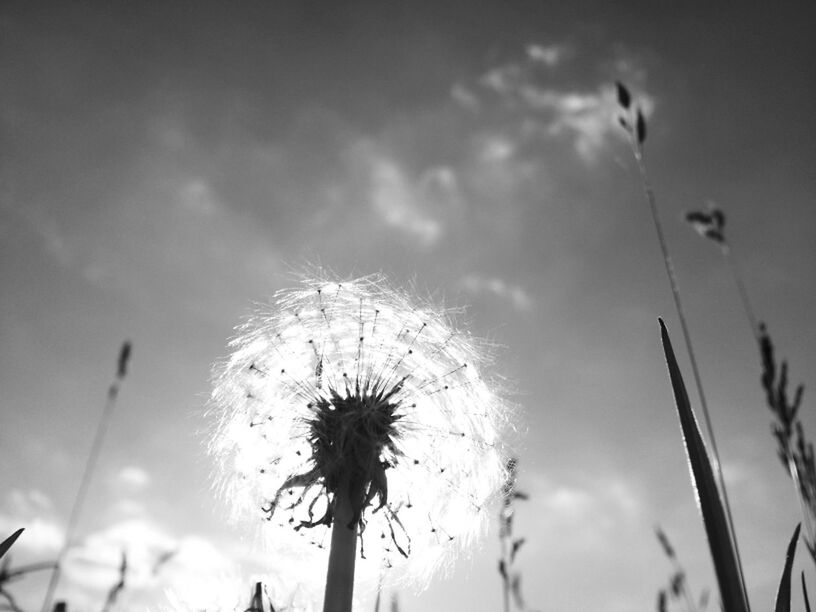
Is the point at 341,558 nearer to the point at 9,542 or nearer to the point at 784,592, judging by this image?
the point at 9,542

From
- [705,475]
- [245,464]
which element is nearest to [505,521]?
[705,475]

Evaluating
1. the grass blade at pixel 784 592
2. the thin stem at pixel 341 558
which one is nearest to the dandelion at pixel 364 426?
the thin stem at pixel 341 558

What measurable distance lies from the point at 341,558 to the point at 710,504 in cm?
220

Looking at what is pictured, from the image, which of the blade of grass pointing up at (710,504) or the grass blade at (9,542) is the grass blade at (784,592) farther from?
the grass blade at (9,542)

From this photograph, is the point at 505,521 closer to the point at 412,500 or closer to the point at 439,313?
the point at 412,500

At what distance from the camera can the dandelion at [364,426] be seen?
158 inches

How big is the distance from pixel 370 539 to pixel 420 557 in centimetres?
74

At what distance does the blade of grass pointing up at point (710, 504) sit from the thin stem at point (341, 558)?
2.07m

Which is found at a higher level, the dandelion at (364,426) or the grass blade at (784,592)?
the dandelion at (364,426)

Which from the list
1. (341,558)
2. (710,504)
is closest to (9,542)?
(341,558)

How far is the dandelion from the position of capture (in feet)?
13.2

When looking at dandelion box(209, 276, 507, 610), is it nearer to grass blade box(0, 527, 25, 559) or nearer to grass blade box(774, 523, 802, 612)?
grass blade box(0, 527, 25, 559)

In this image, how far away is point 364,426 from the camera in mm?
4062

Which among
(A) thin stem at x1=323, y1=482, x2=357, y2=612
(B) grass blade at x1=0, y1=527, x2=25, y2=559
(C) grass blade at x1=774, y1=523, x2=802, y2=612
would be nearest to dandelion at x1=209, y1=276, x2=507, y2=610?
(A) thin stem at x1=323, y1=482, x2=357, y2=612
